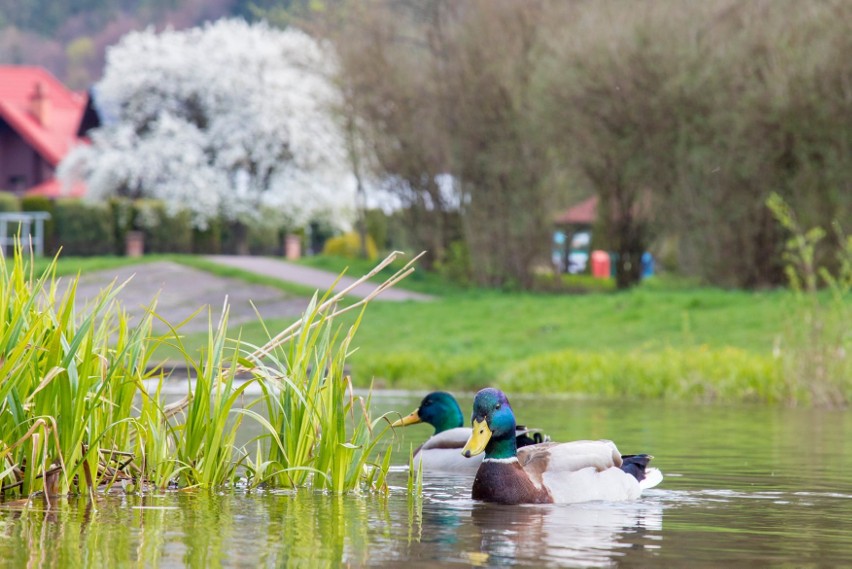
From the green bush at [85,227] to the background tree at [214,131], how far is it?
11.7 feet

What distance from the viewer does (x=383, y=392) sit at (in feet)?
56.2

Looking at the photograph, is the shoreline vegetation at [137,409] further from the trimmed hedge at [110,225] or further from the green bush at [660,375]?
the trimmed hedge at [110,225]

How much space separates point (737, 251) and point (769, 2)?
4145mm

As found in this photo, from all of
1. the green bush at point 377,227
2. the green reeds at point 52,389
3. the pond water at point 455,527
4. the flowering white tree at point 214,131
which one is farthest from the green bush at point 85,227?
the green reeds at point 52,389

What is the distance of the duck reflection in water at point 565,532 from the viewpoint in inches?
227

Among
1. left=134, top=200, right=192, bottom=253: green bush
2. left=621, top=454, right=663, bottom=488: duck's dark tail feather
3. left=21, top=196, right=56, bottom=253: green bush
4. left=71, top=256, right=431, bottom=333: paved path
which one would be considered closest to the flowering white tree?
left=134, top=200, right=192, bottom=253: green bush

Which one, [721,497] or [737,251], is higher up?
[737,251]

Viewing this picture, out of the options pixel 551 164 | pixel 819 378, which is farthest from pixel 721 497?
pixel 551 164

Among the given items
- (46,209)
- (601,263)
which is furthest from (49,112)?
(601,263)

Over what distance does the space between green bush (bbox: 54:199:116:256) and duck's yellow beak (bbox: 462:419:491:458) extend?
119ft

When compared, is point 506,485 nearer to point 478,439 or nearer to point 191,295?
point 478,439

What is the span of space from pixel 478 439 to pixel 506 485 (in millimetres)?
267

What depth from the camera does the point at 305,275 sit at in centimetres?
3262

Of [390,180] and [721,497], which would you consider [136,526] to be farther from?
[390,180]
